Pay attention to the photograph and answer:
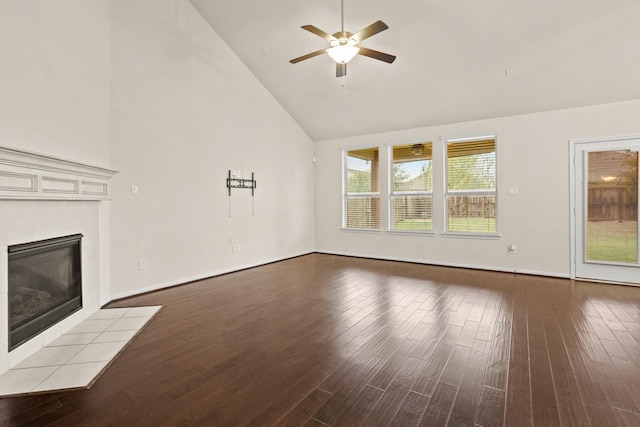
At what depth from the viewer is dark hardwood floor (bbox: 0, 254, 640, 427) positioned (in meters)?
1.76

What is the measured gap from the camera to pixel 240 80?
220 inches

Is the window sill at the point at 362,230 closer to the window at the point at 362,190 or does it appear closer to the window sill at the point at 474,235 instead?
the window at the point at 362,190

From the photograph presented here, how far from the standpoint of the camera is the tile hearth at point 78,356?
208 cm

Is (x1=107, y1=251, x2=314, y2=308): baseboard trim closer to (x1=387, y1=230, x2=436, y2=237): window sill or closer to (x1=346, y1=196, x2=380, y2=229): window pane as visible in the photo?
(x1=346, y1=196, x2=380, y2=229): window pane

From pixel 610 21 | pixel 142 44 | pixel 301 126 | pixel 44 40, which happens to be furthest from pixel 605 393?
pixel 301 126

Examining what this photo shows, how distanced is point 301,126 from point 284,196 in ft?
5.93

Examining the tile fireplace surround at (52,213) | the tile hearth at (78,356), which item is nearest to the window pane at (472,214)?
the tile hearth at (78,356)

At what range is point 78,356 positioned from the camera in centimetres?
247

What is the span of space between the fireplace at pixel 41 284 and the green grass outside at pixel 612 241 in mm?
6917

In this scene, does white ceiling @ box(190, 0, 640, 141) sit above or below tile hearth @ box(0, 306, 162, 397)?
above

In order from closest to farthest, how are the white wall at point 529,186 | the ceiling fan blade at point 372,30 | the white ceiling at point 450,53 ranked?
the ceiling fan blade at point 372,30
the white ceiling at point 450,53
the white wall at point 529,186

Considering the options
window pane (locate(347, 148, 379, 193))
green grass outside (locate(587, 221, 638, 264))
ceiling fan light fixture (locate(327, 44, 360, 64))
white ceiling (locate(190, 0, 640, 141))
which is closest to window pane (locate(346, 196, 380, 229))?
window pane (locate(347, 148, 379, 193))

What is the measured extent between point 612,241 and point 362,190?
4.34 meters

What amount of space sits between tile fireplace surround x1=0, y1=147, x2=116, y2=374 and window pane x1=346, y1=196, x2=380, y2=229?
483cm
